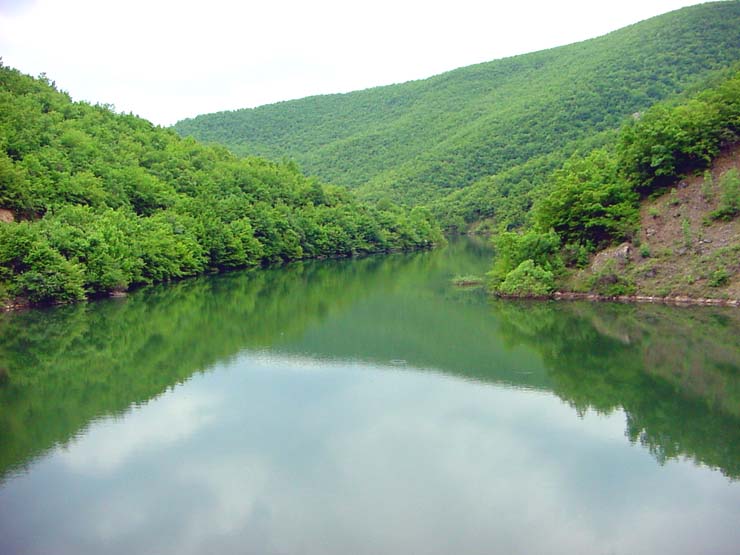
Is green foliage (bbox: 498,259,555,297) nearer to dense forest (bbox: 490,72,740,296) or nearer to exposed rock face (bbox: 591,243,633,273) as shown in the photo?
dense forest (bbox: 490,72,740,296)

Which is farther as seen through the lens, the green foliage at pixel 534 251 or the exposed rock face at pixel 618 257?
the green foliage at pixel 534 251

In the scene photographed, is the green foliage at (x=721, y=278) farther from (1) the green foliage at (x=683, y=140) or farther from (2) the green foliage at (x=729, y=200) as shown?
(1) the green foliage at (x=683, y=140)

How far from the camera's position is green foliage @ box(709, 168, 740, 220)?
130 feet

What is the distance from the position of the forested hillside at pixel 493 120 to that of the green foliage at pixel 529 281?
5873 centimetres

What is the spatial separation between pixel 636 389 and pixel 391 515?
1295 centimetres

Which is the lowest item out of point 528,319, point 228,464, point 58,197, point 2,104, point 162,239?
point 528,319

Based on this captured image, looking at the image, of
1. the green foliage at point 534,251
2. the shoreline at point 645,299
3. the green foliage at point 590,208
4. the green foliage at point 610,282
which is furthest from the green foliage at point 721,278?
the green foliage at point 534,251

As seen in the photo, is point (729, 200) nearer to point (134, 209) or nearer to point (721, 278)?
point (721, 278)

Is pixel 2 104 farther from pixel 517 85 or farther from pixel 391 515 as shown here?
pixel 517 85

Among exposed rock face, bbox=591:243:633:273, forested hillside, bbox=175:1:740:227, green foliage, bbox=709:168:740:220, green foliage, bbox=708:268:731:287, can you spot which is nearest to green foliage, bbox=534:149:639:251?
exposed rock face, bbox=591:243:633:273

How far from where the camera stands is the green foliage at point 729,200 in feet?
130

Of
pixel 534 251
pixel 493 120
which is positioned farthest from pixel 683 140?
pixel 493 120

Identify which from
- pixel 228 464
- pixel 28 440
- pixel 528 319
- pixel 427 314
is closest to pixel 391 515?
pixel 228 464

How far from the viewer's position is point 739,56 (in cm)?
12381
